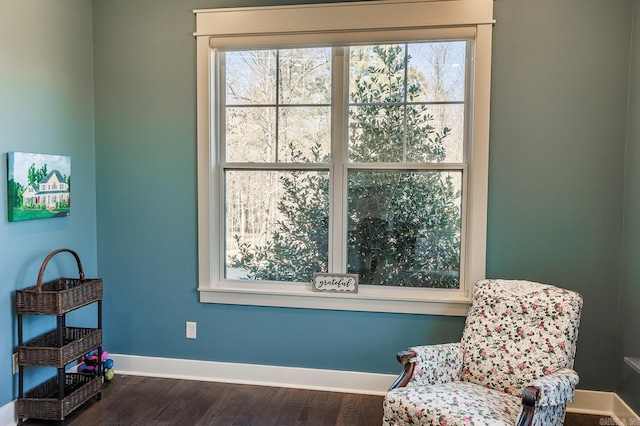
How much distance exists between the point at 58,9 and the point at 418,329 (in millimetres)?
2987

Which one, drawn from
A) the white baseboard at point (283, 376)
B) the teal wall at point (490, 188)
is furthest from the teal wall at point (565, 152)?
the white baseboard at point (283, 376)

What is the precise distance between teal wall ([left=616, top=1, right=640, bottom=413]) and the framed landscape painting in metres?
3.34

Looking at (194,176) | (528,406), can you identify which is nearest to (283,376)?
(194,176)

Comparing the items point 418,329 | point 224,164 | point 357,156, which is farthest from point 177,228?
point 418,329

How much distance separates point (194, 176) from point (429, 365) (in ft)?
6.21

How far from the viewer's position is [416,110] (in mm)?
2883

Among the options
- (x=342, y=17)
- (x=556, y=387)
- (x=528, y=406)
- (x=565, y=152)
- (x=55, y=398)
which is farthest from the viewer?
(x=342, y=17)

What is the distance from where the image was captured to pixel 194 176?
3.06 meters

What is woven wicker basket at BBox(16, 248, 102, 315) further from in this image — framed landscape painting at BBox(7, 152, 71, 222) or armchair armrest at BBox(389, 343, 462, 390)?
armchair armrest at BBox(389, 343, 462, 390)

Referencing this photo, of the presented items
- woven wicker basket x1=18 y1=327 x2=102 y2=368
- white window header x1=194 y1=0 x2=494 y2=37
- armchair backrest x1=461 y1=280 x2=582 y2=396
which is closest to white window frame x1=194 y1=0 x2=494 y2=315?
white window header x1=194 y1=0 x2=494 y2=37

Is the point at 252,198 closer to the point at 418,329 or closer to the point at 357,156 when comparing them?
the point at 357,156

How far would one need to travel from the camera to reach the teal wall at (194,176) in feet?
8.49

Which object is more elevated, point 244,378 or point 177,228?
point 177,228

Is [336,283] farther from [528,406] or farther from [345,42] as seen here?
[345,42]
